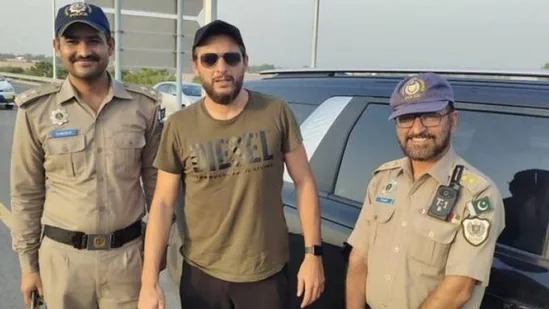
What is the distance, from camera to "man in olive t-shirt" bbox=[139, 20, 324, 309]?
88.3 inches

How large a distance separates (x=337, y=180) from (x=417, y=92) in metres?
0.74

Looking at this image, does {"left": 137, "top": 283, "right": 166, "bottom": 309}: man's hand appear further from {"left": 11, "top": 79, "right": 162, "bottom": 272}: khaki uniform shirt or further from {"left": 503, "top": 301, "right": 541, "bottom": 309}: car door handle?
{"left": 503, "top": 301, "right": 541, "bottom": 309}: car door handle

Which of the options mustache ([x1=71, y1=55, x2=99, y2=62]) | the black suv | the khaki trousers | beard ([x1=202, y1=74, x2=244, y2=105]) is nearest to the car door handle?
the black suv

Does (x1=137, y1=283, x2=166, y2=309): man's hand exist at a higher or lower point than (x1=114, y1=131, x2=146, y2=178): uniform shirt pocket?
lower

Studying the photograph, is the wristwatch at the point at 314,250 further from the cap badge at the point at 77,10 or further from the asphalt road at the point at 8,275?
the cap badge at the point at 77,10

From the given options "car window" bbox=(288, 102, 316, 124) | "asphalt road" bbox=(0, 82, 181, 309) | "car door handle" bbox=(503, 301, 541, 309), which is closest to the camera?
"car door handle" bbox=(503, 301, 541, 309)

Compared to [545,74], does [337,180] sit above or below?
below

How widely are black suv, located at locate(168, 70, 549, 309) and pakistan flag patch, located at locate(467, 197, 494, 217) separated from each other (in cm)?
23

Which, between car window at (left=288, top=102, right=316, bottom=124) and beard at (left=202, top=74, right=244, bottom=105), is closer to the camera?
beard at (left=202, top=74, right=244, bottom=105)

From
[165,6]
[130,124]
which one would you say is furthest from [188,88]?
[130,124]

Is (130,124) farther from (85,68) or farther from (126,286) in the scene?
(126,286)

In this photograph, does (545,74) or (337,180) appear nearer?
(545,74)

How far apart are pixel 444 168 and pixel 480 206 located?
181 millimetres

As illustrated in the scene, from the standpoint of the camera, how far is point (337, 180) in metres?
2.60
